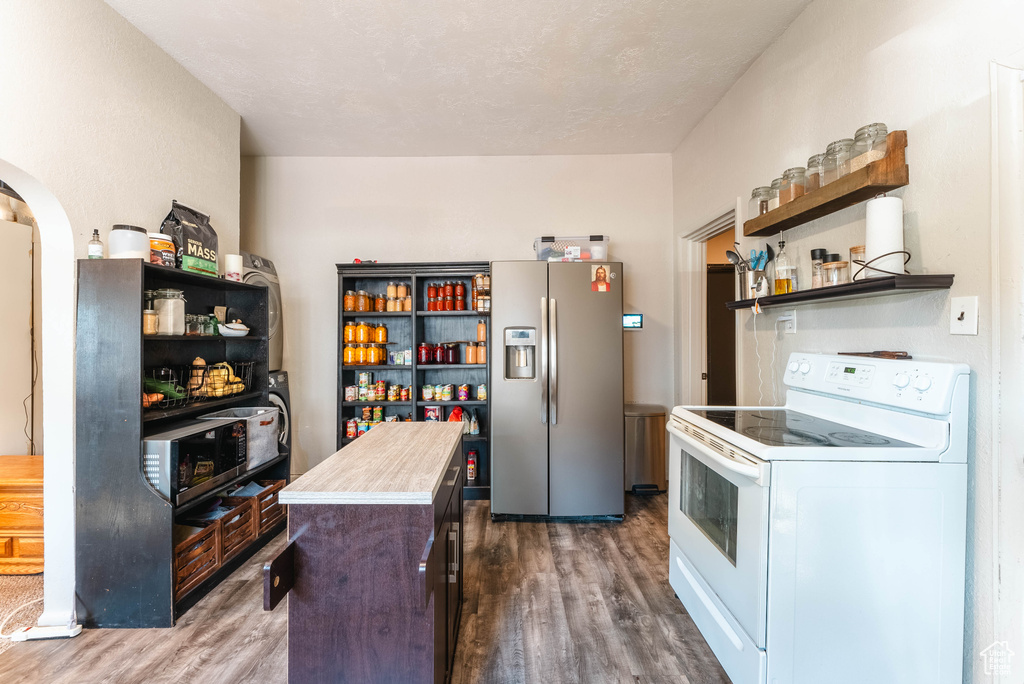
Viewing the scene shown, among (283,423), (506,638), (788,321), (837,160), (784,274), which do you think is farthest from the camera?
(283,423)

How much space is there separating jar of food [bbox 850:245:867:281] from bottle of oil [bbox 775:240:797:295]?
0.42 m

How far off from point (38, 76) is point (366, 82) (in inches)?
55.6

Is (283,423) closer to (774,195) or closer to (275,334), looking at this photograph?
(275,334)

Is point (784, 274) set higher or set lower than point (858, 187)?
lower

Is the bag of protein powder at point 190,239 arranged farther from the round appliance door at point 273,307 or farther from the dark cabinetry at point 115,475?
the round appliance door at point 273,307

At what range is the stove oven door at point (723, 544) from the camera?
1.23 metres

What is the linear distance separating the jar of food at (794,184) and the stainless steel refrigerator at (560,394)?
1.08 meters

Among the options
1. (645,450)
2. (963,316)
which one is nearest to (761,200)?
(963,316)

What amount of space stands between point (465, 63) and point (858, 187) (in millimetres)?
1978

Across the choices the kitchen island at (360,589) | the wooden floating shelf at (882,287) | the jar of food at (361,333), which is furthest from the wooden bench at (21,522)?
the wooden floating shelf at (882,287)

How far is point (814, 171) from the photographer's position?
1763 mm

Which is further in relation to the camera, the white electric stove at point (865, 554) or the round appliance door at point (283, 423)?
the round appliance door at point (283, 423)

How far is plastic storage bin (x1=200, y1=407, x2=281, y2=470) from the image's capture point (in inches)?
93.3

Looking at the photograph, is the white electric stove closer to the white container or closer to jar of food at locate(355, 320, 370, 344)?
the white container
